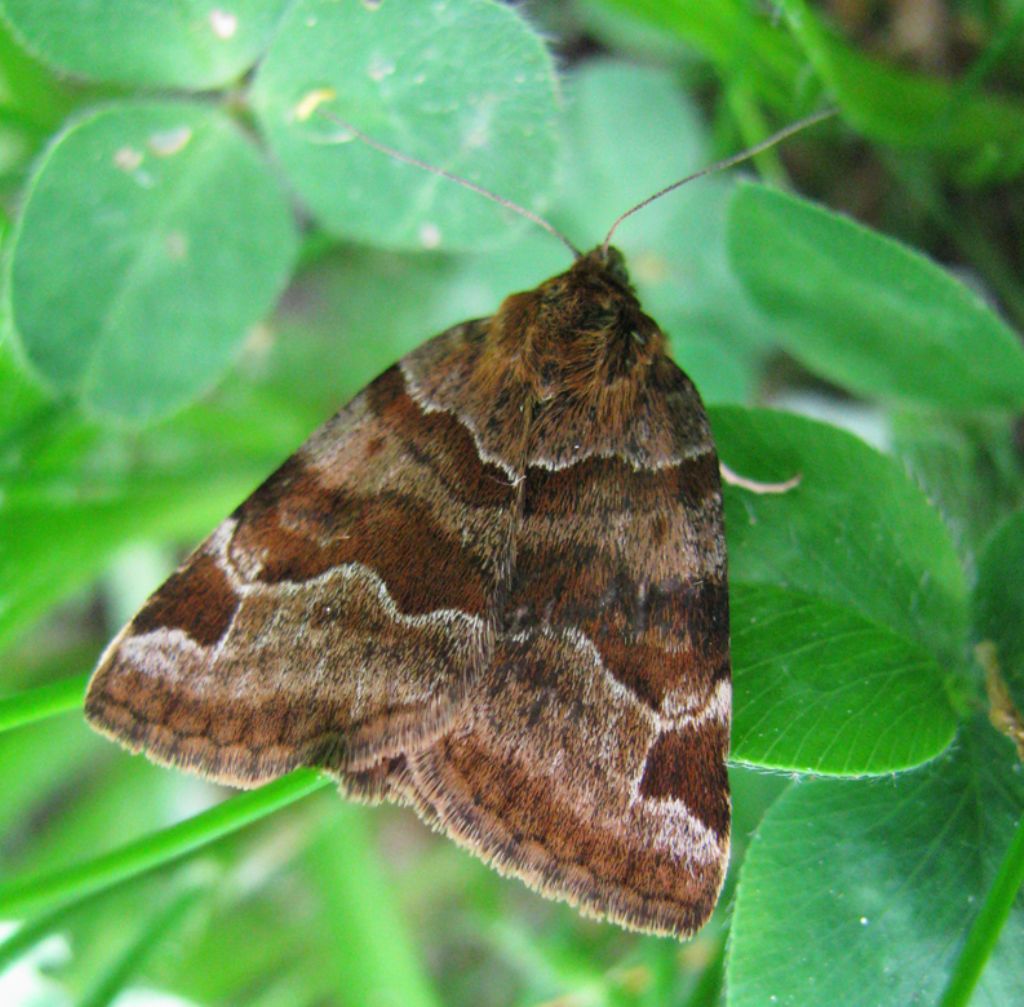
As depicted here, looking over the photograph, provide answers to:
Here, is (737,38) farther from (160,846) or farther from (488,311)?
(160,846)

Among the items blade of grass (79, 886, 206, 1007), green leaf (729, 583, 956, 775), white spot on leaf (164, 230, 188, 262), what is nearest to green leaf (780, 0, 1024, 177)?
green leaf (729, 583, 956, 775)

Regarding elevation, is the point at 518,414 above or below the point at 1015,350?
above

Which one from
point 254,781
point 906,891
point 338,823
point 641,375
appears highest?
point 641,375

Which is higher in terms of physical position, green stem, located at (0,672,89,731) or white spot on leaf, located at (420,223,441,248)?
white spot on leaf, located at (420,223,441,248)

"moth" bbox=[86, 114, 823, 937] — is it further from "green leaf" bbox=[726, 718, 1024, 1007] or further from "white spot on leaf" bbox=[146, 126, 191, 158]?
"white spot on leaf" bbox=[146, 126, 191, 158]

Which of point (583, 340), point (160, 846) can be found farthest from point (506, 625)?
point (160, 846)

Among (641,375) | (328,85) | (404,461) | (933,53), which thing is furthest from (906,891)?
(933,53)

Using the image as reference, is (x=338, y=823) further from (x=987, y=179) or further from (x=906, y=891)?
(x=987, y=179)

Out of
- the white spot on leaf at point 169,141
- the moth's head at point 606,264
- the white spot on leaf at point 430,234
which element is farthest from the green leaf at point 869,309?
the white spot on leaf at point 169,141
